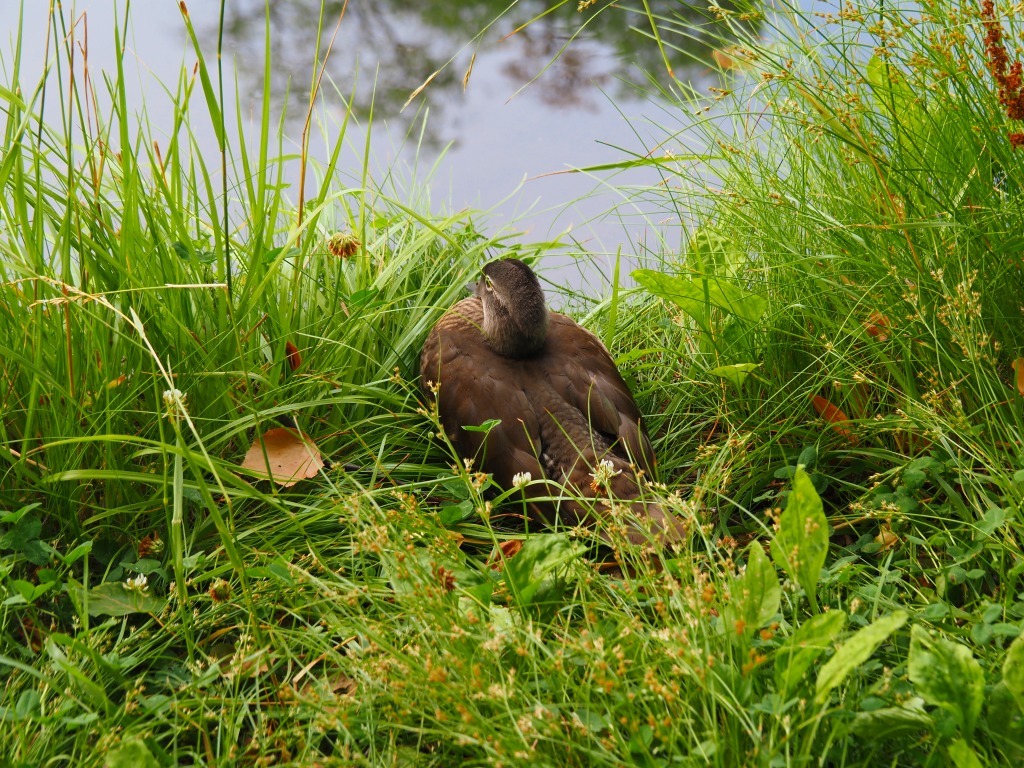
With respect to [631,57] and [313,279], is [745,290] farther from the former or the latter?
[631,57]

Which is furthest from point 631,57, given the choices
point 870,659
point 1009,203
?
point 870,659

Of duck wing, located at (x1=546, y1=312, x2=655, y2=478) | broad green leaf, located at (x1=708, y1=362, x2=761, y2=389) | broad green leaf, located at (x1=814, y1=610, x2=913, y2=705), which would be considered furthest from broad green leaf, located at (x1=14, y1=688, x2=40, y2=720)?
broad green leaf, located at (x1=708, y1=362, x2=761, y2=389)

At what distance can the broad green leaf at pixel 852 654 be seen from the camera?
1.75 m

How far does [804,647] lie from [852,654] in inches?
4.1

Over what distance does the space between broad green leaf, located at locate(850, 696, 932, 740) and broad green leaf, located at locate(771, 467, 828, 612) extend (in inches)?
11.5

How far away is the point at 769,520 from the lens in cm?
314

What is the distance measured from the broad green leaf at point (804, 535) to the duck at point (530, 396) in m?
0.98

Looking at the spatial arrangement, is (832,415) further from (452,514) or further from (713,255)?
(452,514)

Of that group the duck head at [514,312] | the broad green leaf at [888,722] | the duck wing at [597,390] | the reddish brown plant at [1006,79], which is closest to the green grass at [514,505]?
the broad green leaf at [888,722]

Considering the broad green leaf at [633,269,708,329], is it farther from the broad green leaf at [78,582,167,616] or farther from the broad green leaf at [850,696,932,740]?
the broad green leaf at [78,582,167,616]

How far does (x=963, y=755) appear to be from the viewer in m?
1.73

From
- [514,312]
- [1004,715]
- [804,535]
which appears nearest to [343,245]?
[514,312]

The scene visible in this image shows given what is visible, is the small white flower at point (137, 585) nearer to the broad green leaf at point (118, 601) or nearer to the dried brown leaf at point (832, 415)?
the broad green leaf at point (118, 601)

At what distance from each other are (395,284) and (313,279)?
0.45m
